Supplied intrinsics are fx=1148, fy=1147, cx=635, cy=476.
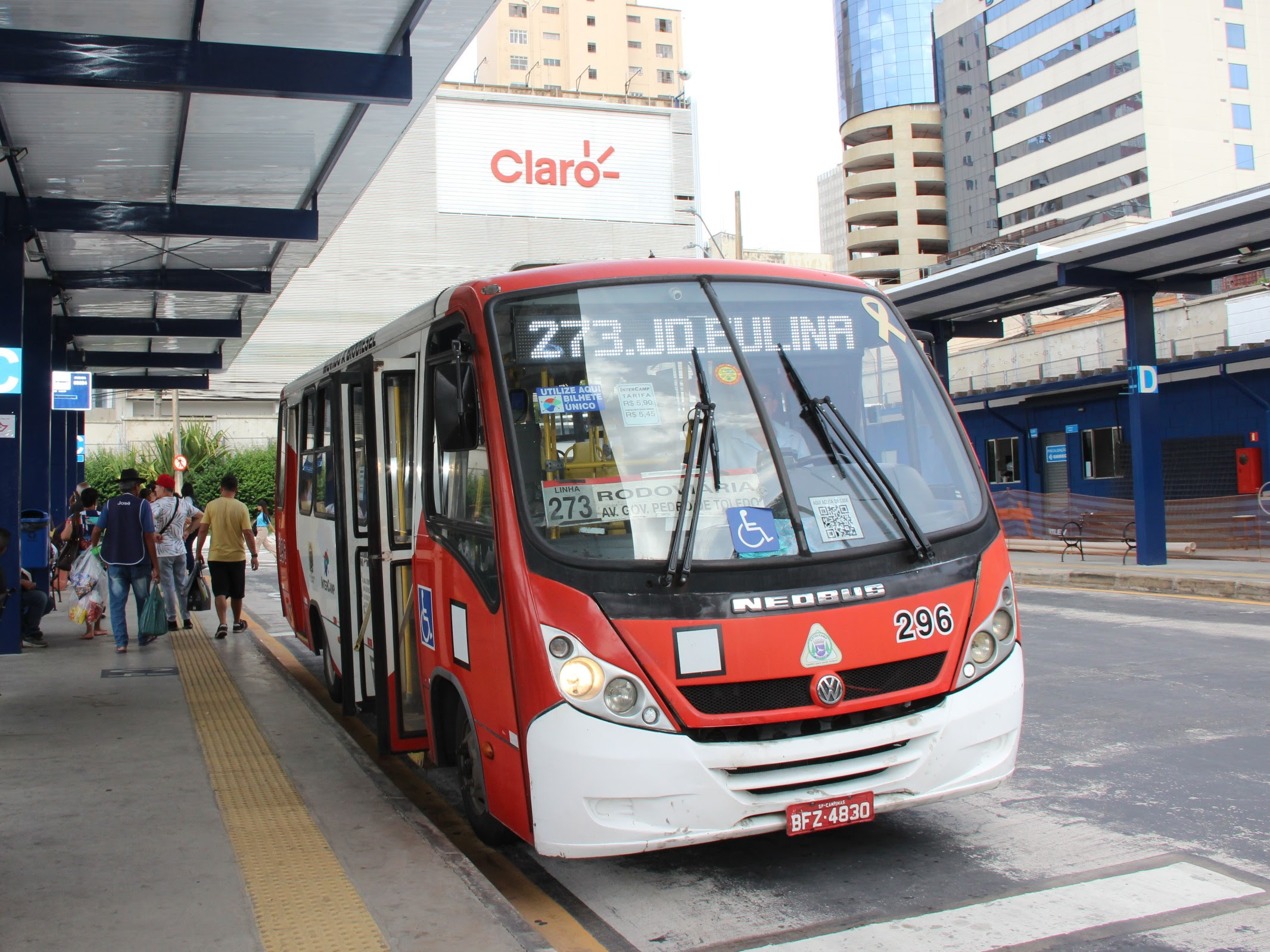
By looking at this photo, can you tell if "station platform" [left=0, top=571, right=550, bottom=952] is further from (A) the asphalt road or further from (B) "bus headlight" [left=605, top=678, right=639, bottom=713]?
(B) "bus headlight" [left=605, top=678, right=639, bottom=713]

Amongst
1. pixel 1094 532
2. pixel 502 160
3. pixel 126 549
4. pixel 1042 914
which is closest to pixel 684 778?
pixel 1042 914

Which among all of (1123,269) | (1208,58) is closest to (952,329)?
(1123,269)

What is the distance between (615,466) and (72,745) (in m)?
4.63

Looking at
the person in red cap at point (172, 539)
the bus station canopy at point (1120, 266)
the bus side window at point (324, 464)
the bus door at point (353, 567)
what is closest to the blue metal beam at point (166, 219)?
the person in red cap at point (172, 539)

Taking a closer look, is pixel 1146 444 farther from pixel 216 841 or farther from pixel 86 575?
pixel 216 841

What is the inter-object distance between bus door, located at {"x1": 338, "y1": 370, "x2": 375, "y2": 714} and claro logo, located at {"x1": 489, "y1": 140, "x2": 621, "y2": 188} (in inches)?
2203

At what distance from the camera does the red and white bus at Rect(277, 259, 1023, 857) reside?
13.6 ft

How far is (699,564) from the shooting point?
4273 millimetres

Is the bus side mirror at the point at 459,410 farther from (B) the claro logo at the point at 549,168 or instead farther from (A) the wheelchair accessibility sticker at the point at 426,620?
(B) the claro logo at the point at 549,168

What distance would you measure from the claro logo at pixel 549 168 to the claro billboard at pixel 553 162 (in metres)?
0.04

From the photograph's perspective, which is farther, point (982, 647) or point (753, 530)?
point (982, 647)

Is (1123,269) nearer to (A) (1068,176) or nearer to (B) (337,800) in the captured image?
(B) (337,800)

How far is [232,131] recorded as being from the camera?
33.9ft

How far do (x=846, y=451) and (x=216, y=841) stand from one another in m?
3.22
